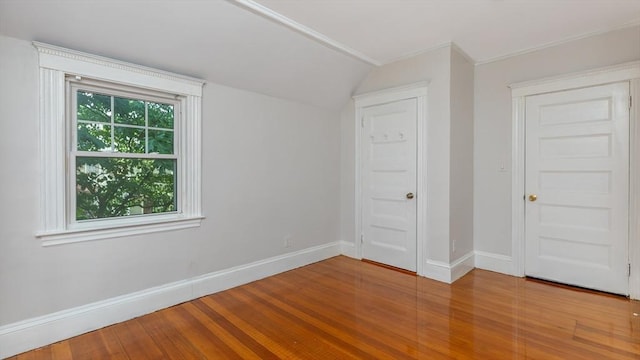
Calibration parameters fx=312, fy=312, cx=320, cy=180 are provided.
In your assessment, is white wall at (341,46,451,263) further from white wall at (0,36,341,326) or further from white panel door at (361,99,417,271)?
white wall at (0,36,341,326)

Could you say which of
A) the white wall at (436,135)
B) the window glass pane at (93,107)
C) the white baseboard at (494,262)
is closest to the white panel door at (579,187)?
the white baseboard at (494,262)

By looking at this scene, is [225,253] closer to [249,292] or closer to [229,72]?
[249,292]

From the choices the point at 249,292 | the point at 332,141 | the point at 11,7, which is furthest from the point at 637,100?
the point at 11,7

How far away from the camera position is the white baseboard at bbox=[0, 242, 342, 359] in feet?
7.05

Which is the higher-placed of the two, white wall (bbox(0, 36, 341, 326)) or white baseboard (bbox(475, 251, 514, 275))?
white wall (bbox(0, 36, 341, 326))

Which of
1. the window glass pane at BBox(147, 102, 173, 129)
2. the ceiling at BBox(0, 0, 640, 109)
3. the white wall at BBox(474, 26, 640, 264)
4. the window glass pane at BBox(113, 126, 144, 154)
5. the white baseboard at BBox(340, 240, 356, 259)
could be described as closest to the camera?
the ceiling at BBox(0, 0, 640, 109)

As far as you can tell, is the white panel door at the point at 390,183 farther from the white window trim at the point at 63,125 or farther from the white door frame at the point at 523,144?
the white window trim at the point at 63,125

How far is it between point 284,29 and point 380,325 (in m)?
2.70

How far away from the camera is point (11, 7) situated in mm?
1975

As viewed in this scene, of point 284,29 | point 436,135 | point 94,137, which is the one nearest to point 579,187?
point 436,135

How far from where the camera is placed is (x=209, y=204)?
10.3 ft

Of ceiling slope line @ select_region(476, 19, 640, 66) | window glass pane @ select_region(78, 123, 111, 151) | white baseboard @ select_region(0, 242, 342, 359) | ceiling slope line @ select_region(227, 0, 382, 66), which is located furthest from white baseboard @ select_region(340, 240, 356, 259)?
window glass pane @ select_region(78, 123, 111, 151)

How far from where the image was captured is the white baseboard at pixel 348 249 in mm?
4353

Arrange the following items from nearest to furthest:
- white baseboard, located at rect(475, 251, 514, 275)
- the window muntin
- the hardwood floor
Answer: the hardwood floor
the window muntin
white baseboard, located at rect(475, 251, 514, 275)
